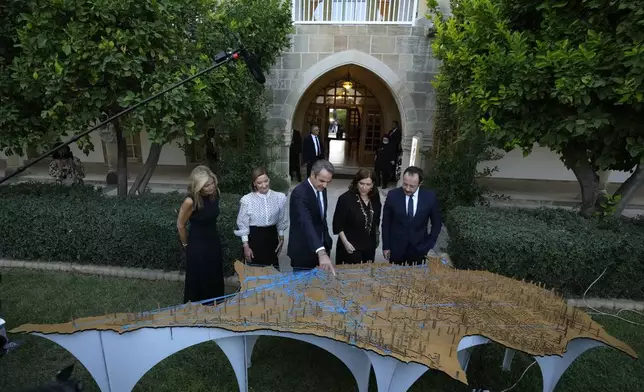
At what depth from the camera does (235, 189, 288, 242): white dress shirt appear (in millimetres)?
3826

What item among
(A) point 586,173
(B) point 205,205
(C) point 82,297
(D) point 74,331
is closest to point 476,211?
(A) point 586,173

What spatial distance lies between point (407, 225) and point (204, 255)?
2029 mm

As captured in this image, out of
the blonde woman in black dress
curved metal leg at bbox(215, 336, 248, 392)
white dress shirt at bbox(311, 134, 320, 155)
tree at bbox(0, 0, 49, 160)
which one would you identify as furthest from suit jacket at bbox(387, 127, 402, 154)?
curved metal leg at bbox(215, 336, 248, 392)

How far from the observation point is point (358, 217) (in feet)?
12.5

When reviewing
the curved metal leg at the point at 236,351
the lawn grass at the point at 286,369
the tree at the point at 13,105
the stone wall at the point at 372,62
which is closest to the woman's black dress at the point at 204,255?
the lawn grass at the point at 286,369

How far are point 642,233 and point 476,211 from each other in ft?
6.16

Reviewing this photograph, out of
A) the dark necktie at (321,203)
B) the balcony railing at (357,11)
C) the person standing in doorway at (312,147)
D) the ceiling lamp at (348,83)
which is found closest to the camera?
the dark necktie at (321,203)

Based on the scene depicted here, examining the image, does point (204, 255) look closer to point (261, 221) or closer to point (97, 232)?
point (261, 221)

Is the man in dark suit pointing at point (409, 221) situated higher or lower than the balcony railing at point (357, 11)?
lower

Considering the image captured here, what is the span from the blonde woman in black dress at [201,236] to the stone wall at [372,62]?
6236 millimetres

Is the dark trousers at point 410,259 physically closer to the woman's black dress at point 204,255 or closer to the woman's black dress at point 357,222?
the woman's black dress at point 357,222

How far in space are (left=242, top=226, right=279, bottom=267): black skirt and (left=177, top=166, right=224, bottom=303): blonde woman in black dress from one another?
0.42 meters

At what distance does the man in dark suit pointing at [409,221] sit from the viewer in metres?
3.79

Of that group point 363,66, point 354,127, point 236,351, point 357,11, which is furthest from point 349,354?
point 354,127
